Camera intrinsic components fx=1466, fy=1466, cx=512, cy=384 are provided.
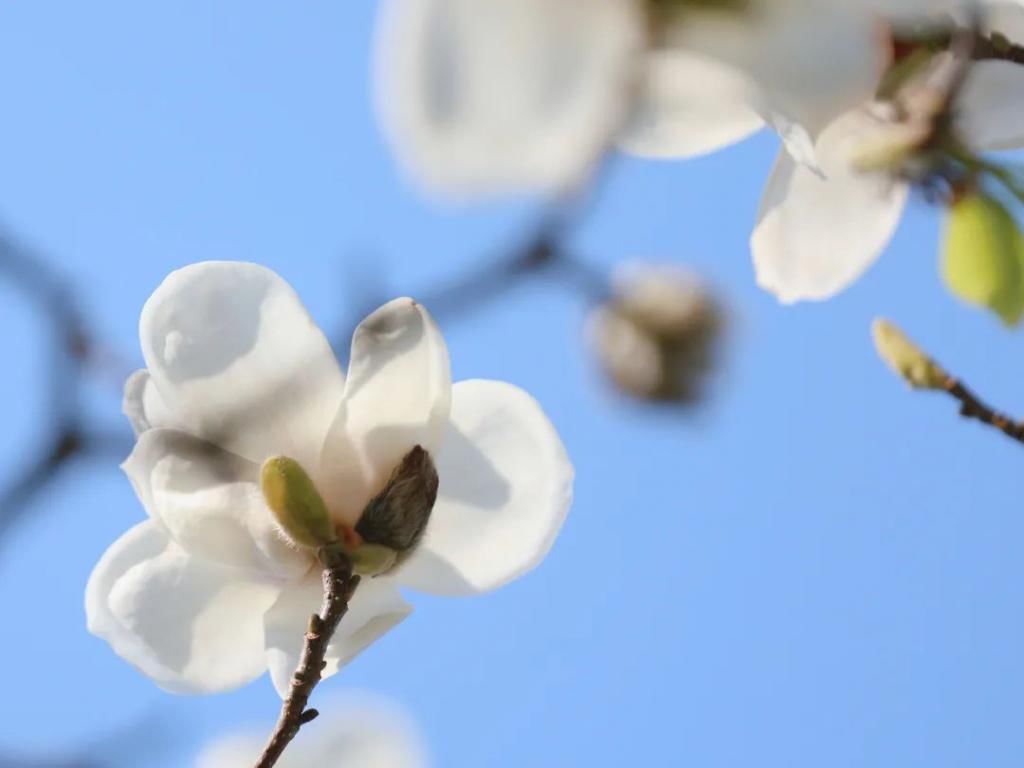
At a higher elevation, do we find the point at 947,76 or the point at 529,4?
the point at 529,4

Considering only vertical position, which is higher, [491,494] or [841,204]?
[841,204]

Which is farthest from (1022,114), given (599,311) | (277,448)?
(277,448)

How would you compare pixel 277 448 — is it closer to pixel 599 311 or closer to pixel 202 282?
pixel 202 282

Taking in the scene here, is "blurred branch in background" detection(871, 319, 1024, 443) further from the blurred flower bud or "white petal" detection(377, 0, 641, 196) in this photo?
"white petal" detection(377, 0, 641, 196)

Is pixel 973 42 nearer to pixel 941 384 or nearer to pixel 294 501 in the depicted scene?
pixel 941 384

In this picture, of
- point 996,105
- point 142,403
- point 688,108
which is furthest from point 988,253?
point 142,403
